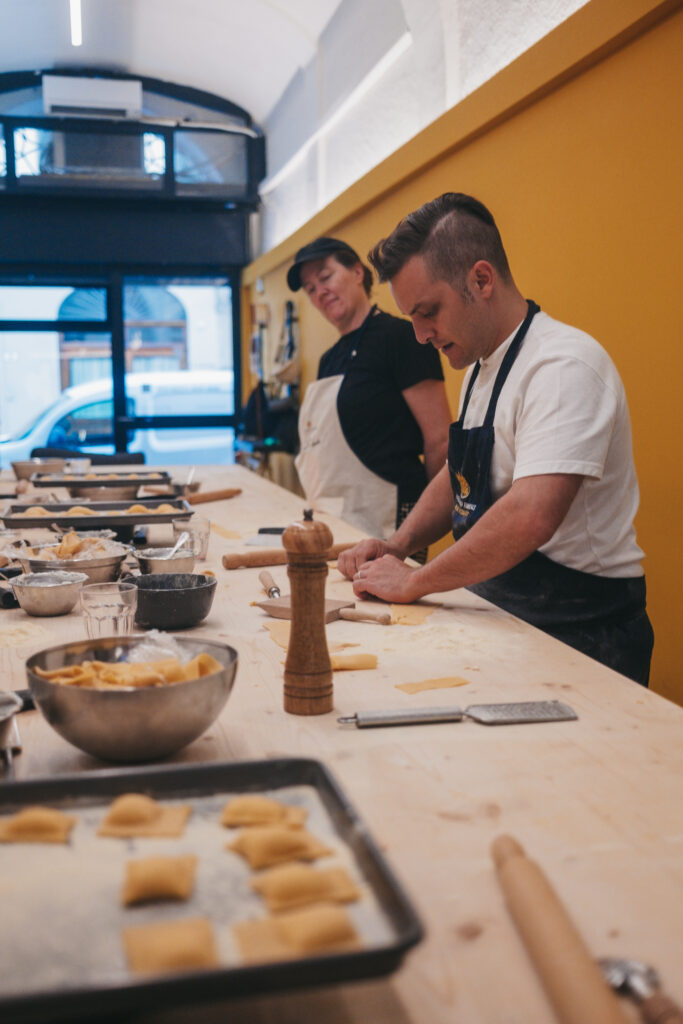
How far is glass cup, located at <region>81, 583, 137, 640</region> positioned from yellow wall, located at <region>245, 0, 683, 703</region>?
6.09ft

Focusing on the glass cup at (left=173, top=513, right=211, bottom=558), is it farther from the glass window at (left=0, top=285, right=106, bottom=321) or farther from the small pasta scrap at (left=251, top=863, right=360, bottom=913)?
the glass window at (left=0, top=285, right=106, bottom=321)

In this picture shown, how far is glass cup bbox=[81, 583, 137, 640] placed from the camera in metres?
1.41

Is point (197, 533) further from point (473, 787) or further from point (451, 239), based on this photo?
point (473, 787)

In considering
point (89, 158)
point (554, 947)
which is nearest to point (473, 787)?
point (554, 947)

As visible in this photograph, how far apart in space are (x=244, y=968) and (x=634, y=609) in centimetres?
155

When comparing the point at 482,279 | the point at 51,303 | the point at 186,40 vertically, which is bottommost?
the point at 482,279

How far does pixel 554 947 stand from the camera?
0.62 m

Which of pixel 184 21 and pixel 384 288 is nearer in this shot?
pixel 384 288

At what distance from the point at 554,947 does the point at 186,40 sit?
8377 mm

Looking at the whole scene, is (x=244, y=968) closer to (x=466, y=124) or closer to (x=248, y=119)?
(x=466, y=124)

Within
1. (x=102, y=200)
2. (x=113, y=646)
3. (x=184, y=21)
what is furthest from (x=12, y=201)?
(x=113, y=646)

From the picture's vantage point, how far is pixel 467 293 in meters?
1.98

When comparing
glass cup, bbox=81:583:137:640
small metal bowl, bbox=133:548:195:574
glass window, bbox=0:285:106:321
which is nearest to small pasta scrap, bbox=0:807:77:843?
glass cup, bbox=81:583:137:640

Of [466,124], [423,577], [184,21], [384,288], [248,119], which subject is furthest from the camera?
[248,119]
